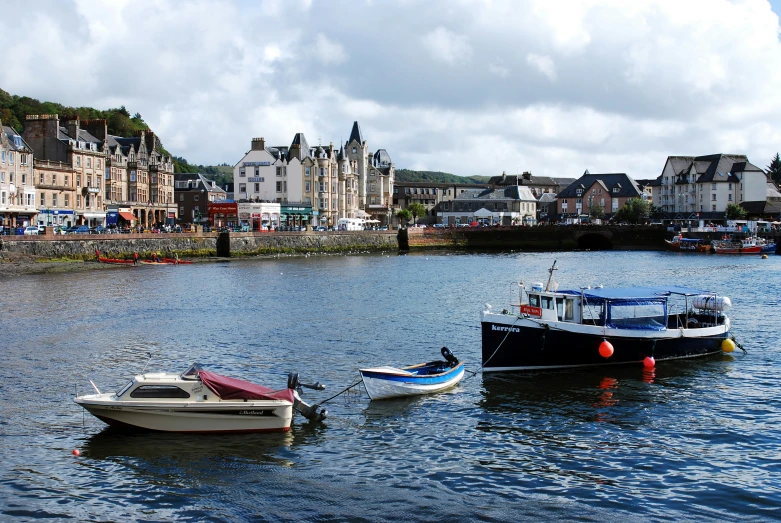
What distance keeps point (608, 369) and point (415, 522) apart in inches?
728

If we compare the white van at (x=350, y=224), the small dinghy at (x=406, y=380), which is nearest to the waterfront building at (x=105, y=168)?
the white van at (x=350, y=224)

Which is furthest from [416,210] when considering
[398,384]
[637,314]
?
[398,384]

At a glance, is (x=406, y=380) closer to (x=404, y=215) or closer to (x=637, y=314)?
(x=637, y=314)

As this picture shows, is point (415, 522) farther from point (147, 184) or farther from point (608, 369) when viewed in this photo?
point (147, 184)

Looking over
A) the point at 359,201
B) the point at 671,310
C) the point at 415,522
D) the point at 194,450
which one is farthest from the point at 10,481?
the point at 359,201

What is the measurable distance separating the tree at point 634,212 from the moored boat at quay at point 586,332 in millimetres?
134699

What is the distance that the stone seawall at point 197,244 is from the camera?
8731cm

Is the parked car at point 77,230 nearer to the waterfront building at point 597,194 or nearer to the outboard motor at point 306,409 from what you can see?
the outboard motor at point 306,409

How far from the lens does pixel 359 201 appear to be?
560 ft

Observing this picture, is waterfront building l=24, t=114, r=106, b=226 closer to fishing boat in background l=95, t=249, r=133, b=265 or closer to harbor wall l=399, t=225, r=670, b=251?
fishing boat in background l=95, t=249, r=133, b=265

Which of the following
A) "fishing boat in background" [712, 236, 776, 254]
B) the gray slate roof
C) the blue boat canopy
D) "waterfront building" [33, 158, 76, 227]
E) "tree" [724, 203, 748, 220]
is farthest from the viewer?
the gray slate roof

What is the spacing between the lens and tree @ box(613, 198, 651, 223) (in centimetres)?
16762

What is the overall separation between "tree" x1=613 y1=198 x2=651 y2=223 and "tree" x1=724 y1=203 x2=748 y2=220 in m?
17.6

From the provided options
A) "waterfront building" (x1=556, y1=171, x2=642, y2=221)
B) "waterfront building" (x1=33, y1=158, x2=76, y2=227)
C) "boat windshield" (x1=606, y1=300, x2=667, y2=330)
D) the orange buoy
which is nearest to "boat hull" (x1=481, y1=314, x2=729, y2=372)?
the orange buoy
